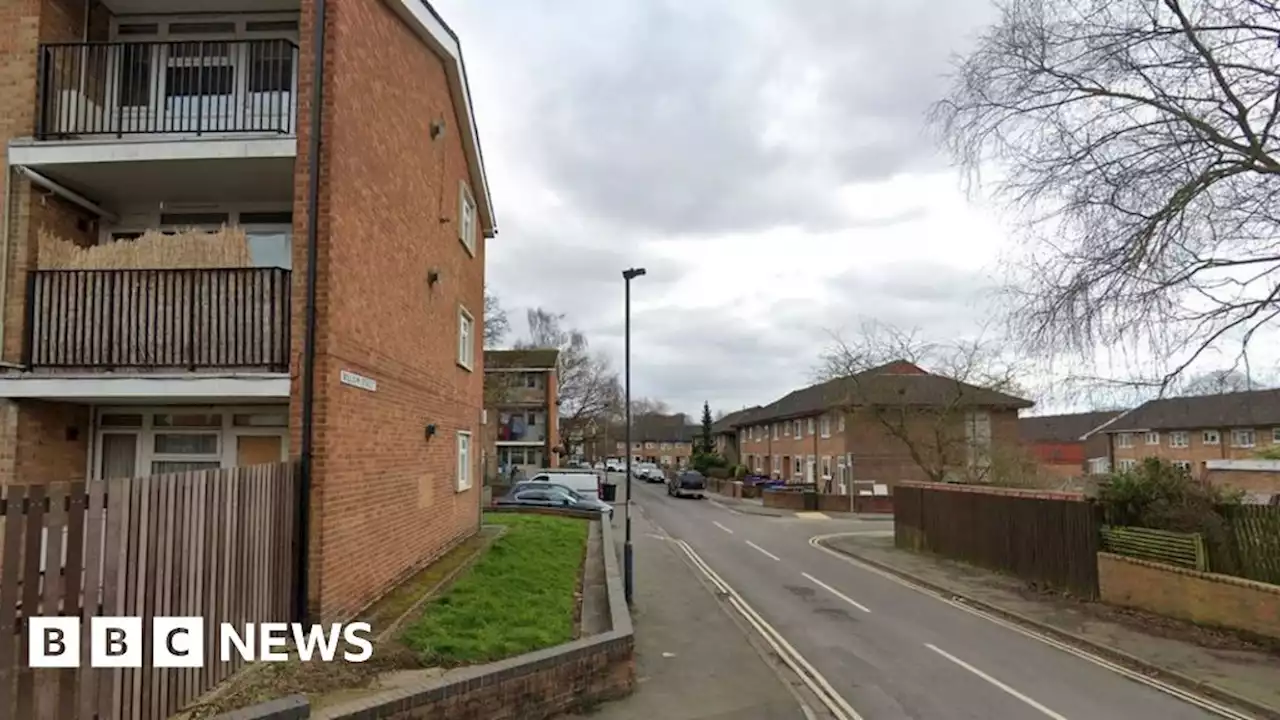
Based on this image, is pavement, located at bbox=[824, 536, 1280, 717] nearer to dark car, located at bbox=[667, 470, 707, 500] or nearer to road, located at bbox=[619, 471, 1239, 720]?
road, located at bbox=[619, 471, 1239, 720]

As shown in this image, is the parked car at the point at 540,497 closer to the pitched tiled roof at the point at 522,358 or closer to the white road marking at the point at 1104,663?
the white road marking at the point at 1104,663

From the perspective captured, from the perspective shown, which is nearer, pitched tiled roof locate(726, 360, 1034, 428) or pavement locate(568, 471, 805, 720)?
pavement locate(568, 471, 805, 720)

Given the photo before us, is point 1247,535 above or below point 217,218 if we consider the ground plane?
below

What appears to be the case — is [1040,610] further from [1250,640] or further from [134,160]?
[134,160]

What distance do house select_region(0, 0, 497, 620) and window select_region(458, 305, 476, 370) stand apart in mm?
4369

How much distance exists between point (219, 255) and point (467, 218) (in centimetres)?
815

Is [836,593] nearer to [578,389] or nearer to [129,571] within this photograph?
[129,571]

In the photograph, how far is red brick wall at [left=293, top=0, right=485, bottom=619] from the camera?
8148mm

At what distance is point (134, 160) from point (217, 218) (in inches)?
70.0

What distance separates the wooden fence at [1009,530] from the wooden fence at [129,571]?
1387 centimetres

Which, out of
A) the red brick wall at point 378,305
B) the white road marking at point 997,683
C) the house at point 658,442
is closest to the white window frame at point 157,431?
the red brick wall at point 378,305

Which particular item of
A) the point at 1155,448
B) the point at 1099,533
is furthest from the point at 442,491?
the point at 1155,448

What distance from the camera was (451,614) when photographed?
8.82 m

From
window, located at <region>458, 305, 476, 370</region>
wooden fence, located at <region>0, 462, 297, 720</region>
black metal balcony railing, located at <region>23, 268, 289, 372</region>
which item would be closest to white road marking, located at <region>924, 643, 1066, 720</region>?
wooden fence, located at <region>0, 462, 297, 720</region>
